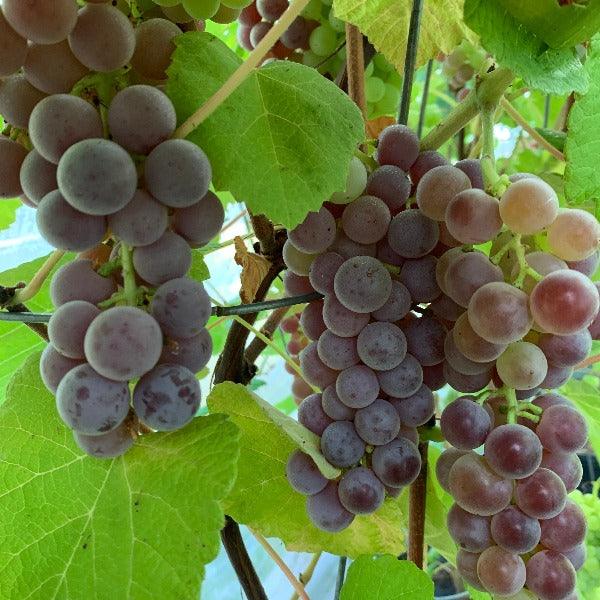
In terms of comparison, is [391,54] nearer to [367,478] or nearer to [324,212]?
[324,212]

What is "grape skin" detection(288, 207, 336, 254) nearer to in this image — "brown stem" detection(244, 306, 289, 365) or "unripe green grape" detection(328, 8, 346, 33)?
"brown stem" detection(244, 306, 289, 365)

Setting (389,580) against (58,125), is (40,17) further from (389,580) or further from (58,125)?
(389,580)

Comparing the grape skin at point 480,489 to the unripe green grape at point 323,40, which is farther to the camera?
the unripe green grape at point 323,40

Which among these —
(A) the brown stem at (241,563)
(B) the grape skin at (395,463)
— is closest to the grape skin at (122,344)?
(B) the grape skin at (395,463)

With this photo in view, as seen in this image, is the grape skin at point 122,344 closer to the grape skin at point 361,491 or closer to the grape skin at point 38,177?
the grape skin at point 38,177

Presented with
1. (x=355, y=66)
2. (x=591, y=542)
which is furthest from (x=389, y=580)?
(x=591, y=542)

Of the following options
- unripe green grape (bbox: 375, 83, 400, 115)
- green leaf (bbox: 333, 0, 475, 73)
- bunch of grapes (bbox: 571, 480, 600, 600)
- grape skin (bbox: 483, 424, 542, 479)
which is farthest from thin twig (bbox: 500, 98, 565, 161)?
bunch of grapes (bbox: 571, 480, 600, 600)

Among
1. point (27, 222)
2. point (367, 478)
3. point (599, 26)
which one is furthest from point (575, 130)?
point (27, 222)
